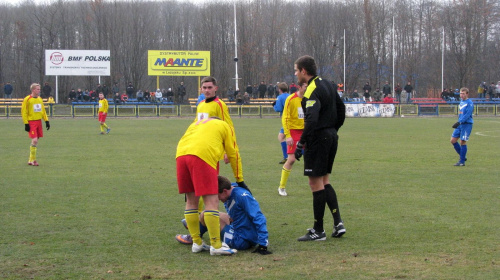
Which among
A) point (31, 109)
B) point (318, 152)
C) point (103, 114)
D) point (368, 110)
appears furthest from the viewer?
point (368, 110)

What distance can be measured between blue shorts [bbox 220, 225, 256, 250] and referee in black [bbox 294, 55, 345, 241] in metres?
0.68

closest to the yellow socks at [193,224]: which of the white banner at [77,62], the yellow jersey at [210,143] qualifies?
the yellow jersey at [210,143]

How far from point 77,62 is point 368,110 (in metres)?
26.8

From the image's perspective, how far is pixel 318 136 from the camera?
6.20 metres

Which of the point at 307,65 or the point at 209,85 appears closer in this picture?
the point at 307,65

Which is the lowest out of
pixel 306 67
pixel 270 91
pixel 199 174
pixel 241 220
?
pixel 241 220

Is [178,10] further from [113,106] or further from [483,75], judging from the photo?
[483,75]

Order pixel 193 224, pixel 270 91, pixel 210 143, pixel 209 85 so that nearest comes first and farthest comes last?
pixel 210 143
pixel 193 224
pixel 209 85
pixel 270 91

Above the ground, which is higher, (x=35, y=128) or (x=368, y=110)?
(x=368, y=110)

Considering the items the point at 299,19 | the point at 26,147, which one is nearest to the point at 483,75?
the point at 299,19

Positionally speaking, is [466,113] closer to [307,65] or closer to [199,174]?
[307,65]

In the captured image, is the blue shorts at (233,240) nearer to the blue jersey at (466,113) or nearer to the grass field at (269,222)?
the grass field at (269,222)

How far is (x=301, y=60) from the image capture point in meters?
6.36

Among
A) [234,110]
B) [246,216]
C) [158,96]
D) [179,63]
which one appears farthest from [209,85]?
[179,63]
